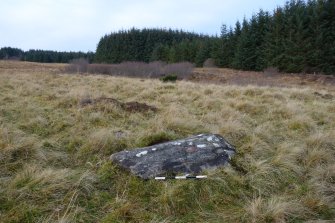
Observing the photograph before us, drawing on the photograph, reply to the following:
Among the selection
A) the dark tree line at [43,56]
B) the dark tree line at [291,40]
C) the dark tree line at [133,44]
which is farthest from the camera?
the dark tree line at [43,56]

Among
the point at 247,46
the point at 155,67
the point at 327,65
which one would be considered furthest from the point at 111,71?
the point at 327,65

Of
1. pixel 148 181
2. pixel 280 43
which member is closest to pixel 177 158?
pixel 148 181

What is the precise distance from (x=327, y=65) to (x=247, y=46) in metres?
11.4

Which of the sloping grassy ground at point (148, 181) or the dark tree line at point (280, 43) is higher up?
the dark tree line at point (280, 43)

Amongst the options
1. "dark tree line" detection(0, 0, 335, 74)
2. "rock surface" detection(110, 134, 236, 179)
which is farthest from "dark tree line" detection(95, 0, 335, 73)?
"rock surface" detection(110, 134, 236, 179)

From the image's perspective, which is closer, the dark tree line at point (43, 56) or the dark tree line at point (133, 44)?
the dark tree line at point (133, 44)

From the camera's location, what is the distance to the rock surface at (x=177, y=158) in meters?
3.98

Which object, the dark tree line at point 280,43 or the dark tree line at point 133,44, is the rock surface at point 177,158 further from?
the dark tree line at point 133,44

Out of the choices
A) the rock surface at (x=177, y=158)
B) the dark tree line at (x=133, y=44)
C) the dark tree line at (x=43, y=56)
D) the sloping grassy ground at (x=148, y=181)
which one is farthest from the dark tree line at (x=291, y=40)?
the dark tree line at (x=43, y=56)

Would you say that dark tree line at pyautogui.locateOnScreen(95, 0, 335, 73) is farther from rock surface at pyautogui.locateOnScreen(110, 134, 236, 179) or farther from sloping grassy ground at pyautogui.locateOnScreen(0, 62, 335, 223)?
rock surface at pyautogui.locateOnScreen(110, 134, 236, 179)

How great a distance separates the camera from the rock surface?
3.98m

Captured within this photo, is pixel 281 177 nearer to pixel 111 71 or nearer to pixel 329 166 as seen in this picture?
pixel 329 166

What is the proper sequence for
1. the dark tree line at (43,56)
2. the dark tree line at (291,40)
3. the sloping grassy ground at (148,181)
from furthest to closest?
1. the dark tree line at (43,56)
2. the dark tree line at (291,40)
3. the sloping grassy ground at (148,181)

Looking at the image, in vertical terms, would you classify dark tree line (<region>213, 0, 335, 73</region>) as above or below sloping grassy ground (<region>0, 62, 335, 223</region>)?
above
